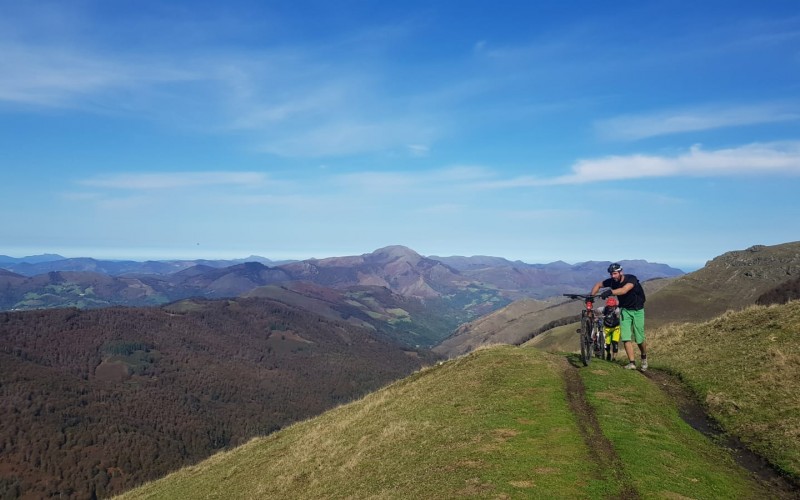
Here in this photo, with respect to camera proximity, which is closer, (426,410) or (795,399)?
(795,399)

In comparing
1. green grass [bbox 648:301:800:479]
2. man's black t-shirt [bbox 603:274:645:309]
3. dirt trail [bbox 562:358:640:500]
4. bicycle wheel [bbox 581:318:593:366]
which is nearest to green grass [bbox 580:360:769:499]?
dirt trail [bbox 562:358:640:500]

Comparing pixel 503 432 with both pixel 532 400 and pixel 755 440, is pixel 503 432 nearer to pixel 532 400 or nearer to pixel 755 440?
pixel 532 400

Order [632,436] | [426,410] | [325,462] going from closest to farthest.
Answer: [632,436] < [325,462] < [426,410]

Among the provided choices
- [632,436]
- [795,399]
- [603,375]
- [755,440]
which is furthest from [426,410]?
[795,399]

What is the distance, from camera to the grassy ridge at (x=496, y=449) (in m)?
12.6

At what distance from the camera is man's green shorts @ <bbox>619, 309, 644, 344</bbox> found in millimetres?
23828

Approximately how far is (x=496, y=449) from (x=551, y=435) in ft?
6.20

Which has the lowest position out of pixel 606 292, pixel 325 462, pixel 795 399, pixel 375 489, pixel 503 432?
pixel 325 462

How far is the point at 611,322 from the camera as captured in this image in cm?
2550

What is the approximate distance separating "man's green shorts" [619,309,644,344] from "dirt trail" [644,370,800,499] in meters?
2.08

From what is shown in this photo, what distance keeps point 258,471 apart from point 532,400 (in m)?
14.6

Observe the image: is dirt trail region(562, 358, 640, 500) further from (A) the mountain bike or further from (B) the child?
(B) the child

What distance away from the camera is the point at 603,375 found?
76.3ft

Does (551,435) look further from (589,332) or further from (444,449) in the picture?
(589,332)
